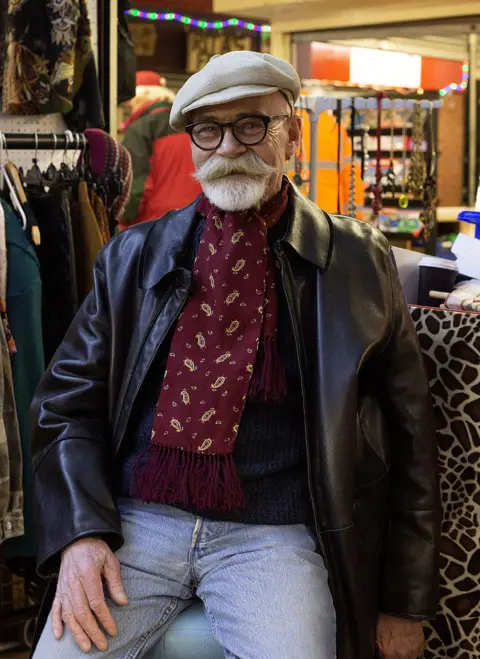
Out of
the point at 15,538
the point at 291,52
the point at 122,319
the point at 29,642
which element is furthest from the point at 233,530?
the point at 291,52

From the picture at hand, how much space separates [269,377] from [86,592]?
0.51 m

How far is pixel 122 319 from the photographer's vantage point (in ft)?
5.80

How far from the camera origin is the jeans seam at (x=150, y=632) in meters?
1.53

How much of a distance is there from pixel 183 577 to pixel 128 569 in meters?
0.10

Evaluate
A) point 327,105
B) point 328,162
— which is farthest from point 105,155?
point 328,162

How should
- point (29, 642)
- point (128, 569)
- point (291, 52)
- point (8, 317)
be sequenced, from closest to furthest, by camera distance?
point (128, 569) < point (8, 317) < point (29, 642) < point (291, 52)

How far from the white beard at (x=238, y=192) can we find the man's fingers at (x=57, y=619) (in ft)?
2.66

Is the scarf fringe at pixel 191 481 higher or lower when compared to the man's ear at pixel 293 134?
lower

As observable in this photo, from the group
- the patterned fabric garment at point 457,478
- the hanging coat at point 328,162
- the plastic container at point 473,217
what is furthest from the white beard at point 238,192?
the hanging coat at point 328,162

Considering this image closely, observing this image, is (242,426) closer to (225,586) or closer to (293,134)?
(225,586)

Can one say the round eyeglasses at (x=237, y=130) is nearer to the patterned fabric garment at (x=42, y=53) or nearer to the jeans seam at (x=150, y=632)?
the jeans seam at (x=150, y=632)

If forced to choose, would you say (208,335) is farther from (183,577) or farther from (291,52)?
(291,52)

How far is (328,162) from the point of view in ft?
14.0

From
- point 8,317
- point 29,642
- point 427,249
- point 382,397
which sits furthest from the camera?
point 427,249
